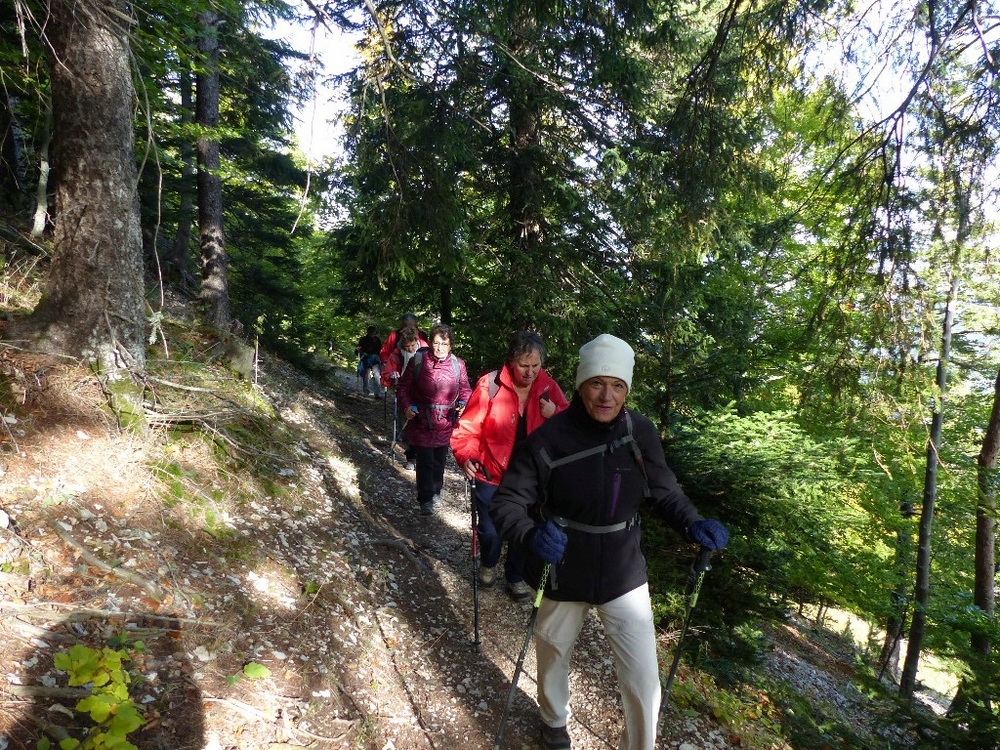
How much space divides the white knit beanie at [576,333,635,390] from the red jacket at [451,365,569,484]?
1.27m

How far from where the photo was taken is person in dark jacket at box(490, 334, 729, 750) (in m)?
2.88

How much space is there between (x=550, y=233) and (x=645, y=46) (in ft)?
12.3

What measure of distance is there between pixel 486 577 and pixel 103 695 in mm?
3191

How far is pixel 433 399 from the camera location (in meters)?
6.17

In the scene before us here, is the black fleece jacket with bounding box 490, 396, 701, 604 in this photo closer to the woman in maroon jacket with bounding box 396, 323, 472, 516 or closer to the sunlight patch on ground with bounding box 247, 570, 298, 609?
the sunlight patch on ground with bounding box 247, 570, 298, 609

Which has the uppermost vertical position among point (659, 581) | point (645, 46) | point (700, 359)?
point (645, 46)

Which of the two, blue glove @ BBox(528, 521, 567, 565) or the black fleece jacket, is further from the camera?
the black fleece jacket

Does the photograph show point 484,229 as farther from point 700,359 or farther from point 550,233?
point 700,359

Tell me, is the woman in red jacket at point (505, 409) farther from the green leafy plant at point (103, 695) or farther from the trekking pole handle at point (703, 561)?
the green leafy plant at point (103, 695)

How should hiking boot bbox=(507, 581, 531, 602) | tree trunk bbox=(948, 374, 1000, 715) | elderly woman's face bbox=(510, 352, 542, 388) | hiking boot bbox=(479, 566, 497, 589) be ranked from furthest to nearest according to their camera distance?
tree trunk bbox=(948, 374, 1000, 715) < hiking boot bbox=(479, 566, 497, 589) < hiking boot bbox=(507, 581, 531, 602) < elderly woman's face bbox=(510, 352, 542, 388)

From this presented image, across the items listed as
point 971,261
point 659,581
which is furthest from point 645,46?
point 659,581

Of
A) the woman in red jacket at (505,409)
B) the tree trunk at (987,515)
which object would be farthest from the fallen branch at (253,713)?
the tree trunk at (987,515)

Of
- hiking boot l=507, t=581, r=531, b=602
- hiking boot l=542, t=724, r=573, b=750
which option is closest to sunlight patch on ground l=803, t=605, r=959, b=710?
hiking boot l=507, t=581, r=531, b=602

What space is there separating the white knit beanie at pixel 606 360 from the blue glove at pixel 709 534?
2.81 feet
